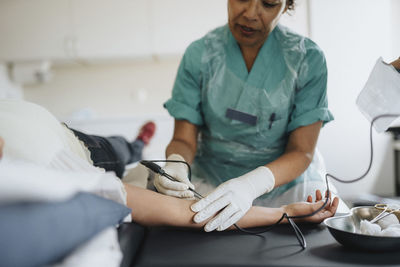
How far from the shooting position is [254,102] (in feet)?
3.87

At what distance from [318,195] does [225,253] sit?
38 cm

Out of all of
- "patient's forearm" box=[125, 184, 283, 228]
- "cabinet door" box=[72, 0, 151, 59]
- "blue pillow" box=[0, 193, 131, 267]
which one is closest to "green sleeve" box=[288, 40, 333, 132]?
"patient's forearm" box=[125, 184, 283, 228]

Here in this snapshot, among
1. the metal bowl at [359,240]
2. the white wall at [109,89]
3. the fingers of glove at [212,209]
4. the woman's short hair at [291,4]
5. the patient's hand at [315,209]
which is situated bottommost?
the white wall at [109,89]

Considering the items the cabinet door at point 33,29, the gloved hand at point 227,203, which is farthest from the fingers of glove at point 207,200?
the cabinet door at point 33,29

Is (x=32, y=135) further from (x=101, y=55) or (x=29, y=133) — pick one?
(x=101, y=55)

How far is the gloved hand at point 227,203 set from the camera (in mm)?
814

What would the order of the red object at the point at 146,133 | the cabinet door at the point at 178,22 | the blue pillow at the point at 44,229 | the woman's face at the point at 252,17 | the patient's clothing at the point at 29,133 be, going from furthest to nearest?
the cabinet door at the point at 178,22 < the red object at the point at 146,133 < the woman's face at the point at 252,17 < the patient's clothing at the point at 29,133 < the blue pillow at the point at 44,229

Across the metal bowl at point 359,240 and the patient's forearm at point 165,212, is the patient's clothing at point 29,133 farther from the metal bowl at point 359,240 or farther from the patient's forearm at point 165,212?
the metal bowl at point 359,240

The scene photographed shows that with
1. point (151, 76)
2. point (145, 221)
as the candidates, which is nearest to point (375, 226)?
point (145, 221)

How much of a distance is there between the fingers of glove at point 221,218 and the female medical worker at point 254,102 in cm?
24

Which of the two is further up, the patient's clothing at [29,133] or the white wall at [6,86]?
the patient's clothing at [29,133]

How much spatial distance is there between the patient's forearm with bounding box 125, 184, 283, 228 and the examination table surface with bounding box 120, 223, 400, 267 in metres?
0.02

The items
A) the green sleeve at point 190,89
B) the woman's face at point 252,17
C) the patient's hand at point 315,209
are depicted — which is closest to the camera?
the patient's hand at point 315,209

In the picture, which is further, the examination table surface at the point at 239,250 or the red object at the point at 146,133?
the red object at the point at 146,133
